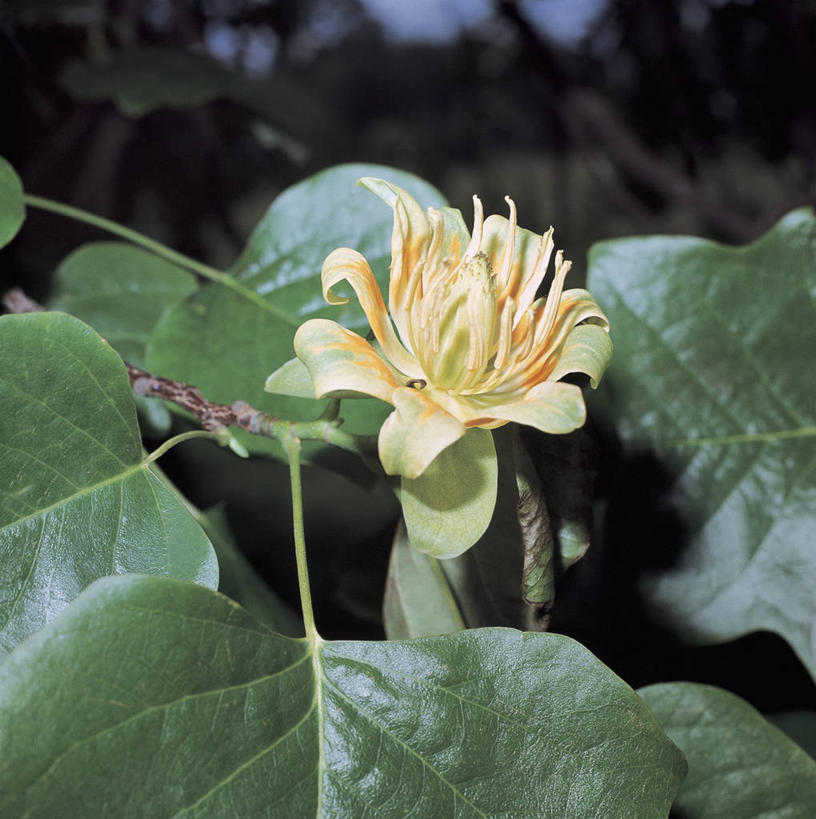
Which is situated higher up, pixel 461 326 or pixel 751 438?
pixel 461 326

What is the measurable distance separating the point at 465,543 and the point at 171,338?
31cm

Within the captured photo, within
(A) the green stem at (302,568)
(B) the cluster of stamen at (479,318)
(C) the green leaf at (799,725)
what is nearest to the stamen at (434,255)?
(B) the cluster of stamen at (479,318)

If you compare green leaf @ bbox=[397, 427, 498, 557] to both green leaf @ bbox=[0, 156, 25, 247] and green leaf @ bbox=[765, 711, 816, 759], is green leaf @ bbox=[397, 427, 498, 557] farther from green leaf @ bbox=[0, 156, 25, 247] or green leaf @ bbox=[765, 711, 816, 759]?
green leaf @ bbox=[765, 711, 816, 759]

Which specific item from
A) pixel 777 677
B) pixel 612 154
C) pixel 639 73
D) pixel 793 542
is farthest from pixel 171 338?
pixel 639 73

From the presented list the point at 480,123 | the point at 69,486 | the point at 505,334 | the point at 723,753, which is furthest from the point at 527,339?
the point at 480,123

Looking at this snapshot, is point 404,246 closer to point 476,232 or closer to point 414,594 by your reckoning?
point 476,232

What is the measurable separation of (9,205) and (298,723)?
388mm

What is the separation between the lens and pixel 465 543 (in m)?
0.38

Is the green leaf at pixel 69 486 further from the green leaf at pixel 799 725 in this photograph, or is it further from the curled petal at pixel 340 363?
the green leaf at pixel 799 725

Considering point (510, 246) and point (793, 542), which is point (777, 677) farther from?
point (510, 246)

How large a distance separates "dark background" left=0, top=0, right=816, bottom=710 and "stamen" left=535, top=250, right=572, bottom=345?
0.97ft

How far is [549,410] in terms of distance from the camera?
1.16ft

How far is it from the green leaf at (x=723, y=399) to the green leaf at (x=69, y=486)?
0.39 meters

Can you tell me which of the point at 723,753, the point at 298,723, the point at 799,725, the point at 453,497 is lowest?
the point at 799,725
